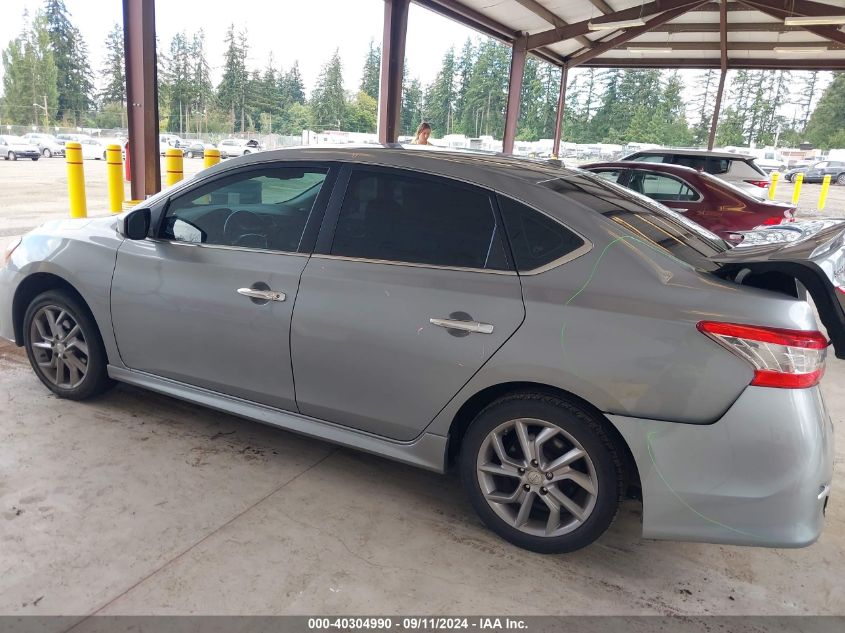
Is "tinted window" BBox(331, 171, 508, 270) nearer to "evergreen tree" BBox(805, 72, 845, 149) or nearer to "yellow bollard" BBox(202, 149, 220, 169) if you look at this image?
"yellow bollard" BBox(202, 149, 220, 169)

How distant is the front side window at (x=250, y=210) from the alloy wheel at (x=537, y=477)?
1329mm

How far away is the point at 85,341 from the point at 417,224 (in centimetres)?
214

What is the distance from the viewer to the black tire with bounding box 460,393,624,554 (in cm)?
231

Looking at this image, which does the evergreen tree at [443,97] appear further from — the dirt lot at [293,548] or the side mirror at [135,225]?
the dirt lot at [293,548]

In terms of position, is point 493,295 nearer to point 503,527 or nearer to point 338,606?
point 503,527

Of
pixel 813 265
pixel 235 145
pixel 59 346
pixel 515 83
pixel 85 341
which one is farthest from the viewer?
pixel 235 145

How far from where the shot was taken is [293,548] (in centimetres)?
248

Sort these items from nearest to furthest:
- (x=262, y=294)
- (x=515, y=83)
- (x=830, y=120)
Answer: (x=262, y=294), (x=515, y=83), (x=830, y=120)

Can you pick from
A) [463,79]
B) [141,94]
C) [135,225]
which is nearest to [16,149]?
[463,79]

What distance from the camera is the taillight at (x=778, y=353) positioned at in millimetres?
2055

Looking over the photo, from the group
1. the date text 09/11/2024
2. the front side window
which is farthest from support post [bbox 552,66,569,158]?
the date text 09/11/2024

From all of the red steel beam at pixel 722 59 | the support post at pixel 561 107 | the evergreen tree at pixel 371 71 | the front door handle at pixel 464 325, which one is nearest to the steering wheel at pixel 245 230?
the front door handle at pixel 464 325

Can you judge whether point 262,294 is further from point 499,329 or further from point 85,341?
point 85,341

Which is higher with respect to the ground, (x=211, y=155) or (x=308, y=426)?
(x=211, y=155)
